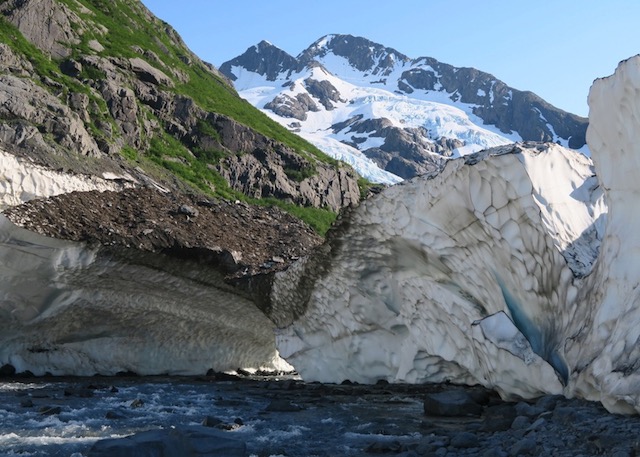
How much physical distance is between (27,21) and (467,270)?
2885cm

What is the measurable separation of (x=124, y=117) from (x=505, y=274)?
2487cm

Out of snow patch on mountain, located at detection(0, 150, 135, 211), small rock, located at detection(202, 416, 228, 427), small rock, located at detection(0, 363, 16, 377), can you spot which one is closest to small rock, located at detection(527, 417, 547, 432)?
small rock, located at detection(202, 416, 228, 427)

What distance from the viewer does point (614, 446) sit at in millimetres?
5902

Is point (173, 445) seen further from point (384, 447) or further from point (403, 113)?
point (403, 113)

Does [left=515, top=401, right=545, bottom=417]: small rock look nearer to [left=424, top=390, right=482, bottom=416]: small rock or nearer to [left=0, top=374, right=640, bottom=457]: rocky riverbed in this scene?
[left=0, top=374, right=640, bottom=457]: rocky riverbed

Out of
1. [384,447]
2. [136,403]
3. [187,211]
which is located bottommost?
[136,403]

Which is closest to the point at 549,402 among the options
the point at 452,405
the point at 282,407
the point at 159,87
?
the point at 452,405

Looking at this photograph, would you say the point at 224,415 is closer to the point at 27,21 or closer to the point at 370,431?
the point at 370,431

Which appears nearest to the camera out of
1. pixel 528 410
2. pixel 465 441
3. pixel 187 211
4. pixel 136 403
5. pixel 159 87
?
pixel 465 441

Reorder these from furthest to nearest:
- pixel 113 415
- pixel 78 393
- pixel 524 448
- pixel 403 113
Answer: pixel 403 113
pixel 78 393
pixel 113 415
pixel 524 448

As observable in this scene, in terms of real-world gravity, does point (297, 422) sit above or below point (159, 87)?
below

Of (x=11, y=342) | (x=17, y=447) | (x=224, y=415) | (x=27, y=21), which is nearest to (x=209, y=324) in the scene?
(x=11, y=342)

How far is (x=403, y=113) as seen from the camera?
14200cm

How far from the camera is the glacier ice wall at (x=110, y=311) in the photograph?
16.3 metres
